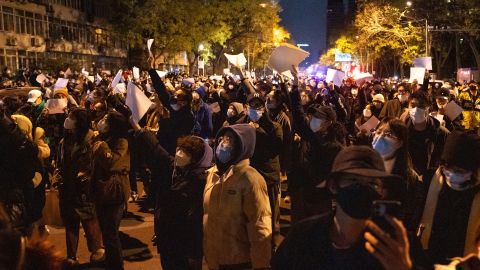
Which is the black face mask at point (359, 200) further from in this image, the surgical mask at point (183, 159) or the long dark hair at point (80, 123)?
the long dark hair at point (80, 123)

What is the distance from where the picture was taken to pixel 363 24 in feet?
140

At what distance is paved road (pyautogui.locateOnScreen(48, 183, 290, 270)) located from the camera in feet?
22.4

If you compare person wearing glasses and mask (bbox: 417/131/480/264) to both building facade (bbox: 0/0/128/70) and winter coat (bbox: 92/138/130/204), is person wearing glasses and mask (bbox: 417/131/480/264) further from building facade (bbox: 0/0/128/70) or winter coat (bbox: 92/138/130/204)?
building facade (bbox: 0/0/128/70)

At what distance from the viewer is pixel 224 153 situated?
14.5ft

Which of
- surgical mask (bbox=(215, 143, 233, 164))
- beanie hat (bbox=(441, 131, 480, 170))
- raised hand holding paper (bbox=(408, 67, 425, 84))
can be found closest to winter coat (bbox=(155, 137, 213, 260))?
surgical mask (bbox=(215, 143, 233, 164))

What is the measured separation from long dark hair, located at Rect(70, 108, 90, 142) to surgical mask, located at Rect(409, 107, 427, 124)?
3846 millimetres

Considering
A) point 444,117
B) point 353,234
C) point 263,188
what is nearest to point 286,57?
point 444,117

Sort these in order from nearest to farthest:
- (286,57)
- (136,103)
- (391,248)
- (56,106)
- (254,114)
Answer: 1. (391,248)
2. (136,103)
3. (254,114)
4. (286,57)
5. (56,106)

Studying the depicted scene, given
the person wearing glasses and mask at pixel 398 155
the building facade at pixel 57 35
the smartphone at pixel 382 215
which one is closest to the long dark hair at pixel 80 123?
the person wearing glasses and mask at pixel 398 155

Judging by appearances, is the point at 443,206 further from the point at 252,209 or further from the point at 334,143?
the point at 334,143

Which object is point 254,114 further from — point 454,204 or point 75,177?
point 454,204

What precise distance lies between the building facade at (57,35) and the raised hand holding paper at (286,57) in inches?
1072

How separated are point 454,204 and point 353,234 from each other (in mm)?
1753

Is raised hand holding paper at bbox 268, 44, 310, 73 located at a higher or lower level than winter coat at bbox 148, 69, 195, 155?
higher
